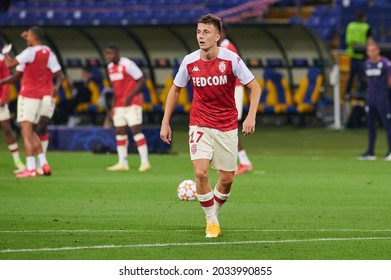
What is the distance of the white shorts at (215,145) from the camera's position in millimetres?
12352

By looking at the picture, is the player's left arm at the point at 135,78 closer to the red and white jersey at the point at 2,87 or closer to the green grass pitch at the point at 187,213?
the green grass pitch at the point at 187,213

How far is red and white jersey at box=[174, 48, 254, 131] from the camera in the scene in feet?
40.3

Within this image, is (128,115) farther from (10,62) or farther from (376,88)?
(376,88)

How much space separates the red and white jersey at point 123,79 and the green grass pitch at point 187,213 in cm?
134

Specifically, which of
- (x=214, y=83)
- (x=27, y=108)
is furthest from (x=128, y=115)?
(x=214, y=83)

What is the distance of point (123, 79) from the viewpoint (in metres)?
22.0

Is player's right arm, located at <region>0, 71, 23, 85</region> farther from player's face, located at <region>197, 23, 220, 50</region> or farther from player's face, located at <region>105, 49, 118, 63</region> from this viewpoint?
player's face, located at <region>197, 23, 220, 50</region>

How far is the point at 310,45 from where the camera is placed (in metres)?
35.9

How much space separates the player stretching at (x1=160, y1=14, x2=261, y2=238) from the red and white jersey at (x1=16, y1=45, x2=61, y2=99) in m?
7.75

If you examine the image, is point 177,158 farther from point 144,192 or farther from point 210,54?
point 210,54

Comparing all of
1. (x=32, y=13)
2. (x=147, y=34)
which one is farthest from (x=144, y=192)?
(x=32, y=13)

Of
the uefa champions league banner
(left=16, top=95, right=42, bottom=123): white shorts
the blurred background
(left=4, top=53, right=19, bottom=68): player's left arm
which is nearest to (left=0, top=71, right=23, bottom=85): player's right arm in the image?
(left=4, top=53, right=19, bottom=68): player's left arm

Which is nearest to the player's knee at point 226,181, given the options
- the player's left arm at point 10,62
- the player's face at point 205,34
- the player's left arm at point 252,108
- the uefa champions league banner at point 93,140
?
the player's left arm at point 252,108
